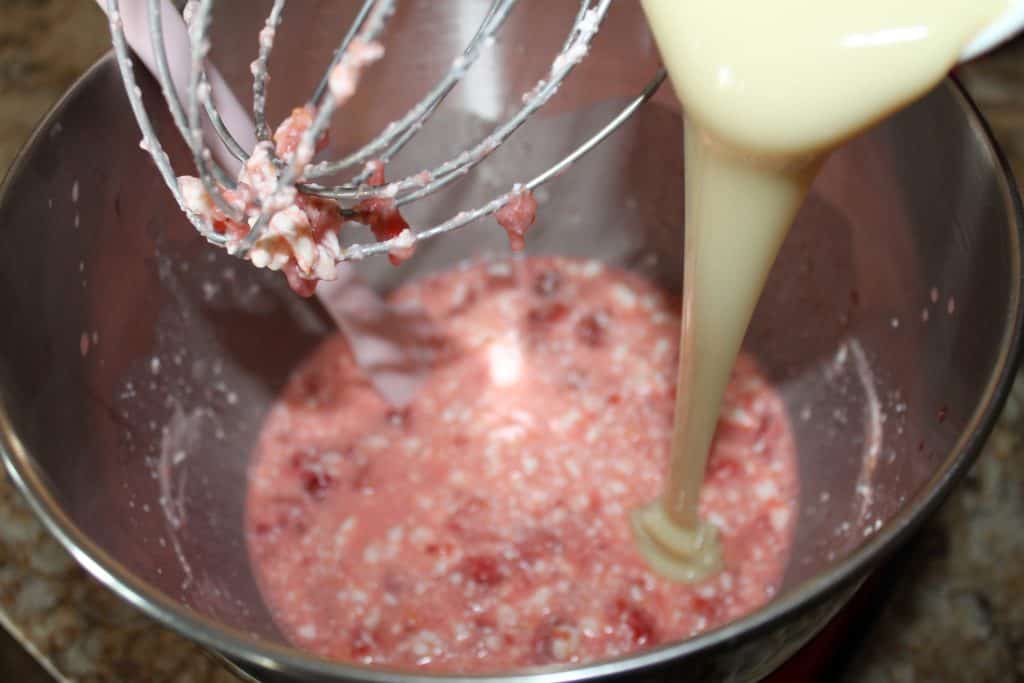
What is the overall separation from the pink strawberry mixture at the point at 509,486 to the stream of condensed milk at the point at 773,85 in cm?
32

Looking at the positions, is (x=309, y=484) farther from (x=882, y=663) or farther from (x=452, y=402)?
(x=882, y=663)

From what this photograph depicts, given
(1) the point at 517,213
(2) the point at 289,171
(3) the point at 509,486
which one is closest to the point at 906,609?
(3) the point at 509,486

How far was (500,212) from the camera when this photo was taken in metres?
0.76

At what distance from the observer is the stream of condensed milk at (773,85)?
0.58 m

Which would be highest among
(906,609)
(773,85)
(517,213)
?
(773,85)

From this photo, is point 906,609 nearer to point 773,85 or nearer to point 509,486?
point 509,486

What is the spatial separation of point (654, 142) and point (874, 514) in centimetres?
42

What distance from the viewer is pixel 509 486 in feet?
3.30

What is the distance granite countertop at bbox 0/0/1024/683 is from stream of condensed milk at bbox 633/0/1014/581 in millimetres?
337

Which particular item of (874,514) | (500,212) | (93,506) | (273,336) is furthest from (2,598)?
(874,514)

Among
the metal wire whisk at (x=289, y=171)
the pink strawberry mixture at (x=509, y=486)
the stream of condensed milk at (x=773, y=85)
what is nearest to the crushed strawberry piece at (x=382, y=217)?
the metal wire whisk at (x=289, y=171)

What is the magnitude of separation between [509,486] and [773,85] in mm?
516

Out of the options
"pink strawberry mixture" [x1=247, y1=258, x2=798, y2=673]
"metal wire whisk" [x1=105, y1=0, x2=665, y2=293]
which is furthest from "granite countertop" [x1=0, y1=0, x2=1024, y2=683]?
"metal wire whisk" [x1=105, y1=0, x2=665, y2=293]

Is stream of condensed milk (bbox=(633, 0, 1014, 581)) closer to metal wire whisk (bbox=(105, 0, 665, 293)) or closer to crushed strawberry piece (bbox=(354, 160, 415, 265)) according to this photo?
metal wire whisk (bbox=(105, 0, 665, 293))
